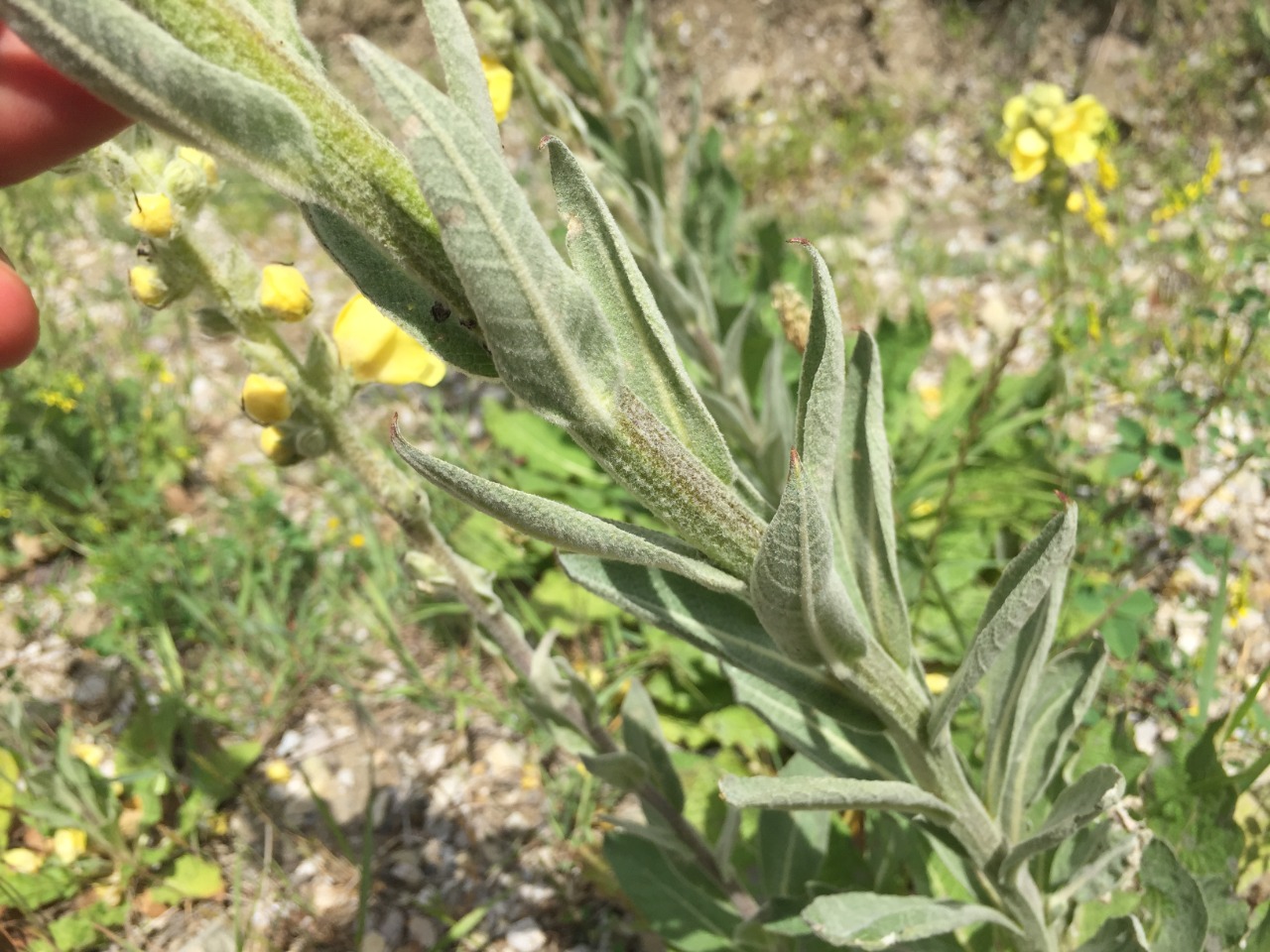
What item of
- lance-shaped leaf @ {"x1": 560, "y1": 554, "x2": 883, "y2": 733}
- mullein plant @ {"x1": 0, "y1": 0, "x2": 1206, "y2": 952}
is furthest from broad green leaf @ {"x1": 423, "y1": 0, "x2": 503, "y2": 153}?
lance-shaped leaf @ {"x1": 560, "y1": 554, "x2": 883, "y2": 733}

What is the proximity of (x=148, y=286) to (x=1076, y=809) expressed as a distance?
5.11 ft

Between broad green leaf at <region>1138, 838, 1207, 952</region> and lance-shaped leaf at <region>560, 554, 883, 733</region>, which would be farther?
broad green leaf at <region>1138, 838, 1207, 952</region>

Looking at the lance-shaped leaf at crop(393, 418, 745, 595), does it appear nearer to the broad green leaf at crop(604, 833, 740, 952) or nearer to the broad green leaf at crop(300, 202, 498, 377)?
the broad green leaf at crop(300, 202, 498, 377)

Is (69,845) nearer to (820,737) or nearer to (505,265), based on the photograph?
(820,737)

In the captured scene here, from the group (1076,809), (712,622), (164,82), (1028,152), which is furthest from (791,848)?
(1028,152)

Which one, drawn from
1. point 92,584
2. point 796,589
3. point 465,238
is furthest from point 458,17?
point 92,584

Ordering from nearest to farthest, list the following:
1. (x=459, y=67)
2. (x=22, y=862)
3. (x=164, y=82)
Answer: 1. (x=164, y=82)
2. (x=459, y=67)
3. (x=22, y=862)

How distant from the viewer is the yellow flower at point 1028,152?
281 centimetres

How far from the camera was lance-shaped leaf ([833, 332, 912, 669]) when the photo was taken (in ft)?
4.13

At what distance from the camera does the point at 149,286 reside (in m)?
1.42

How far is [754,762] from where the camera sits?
2473mm

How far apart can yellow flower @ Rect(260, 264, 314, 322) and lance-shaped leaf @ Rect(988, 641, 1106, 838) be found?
132 centimetres

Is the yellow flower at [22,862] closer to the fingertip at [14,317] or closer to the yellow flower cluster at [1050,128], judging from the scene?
the fingertip at [14,317]

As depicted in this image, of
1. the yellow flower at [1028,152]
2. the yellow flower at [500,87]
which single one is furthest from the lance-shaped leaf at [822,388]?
the yellow flower at [1028,152]
